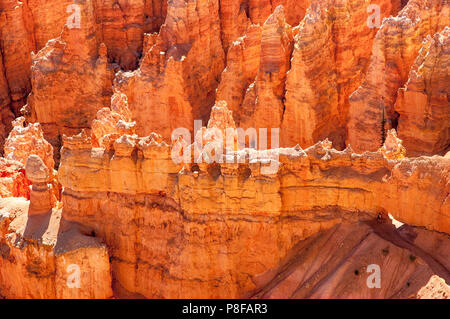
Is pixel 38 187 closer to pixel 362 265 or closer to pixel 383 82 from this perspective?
pixel 362 265

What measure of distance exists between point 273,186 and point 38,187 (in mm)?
7484

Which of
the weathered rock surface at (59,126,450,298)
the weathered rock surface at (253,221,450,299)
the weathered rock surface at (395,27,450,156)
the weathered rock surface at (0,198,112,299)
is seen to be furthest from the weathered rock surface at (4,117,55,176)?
the weathered rock surface at (395,27,450,156)

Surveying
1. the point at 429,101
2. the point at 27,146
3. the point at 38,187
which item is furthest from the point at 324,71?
the point at 38,187

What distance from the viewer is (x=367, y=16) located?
103ft

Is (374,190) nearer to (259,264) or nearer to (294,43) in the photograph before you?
(259,264)

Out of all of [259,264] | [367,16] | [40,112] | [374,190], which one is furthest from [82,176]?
[40,112]

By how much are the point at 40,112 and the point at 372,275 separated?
23.7 metres

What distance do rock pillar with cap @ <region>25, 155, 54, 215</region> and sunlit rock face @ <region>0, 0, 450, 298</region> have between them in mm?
47

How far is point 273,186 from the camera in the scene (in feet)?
66.2

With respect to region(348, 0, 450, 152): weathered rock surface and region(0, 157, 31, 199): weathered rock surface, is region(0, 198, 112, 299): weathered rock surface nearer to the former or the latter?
region(0, 157, 31, 199): weathered rock surface

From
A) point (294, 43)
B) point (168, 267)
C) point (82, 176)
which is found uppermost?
point (294, 43)

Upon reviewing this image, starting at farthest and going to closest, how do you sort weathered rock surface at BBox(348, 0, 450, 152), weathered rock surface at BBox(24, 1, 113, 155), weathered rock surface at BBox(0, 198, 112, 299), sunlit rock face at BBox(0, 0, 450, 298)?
weathered rock surface at BBox(24, 1, 113, 155), weathered rock surface at BBox(348, 0, 450, 152), weathered rock surface at BBox(0, 198, 112, 299), sunlit rock face at BBox(0, 0, 450, 298)

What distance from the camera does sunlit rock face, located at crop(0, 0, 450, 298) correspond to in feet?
65.0

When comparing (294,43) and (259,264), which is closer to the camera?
(259,264)
